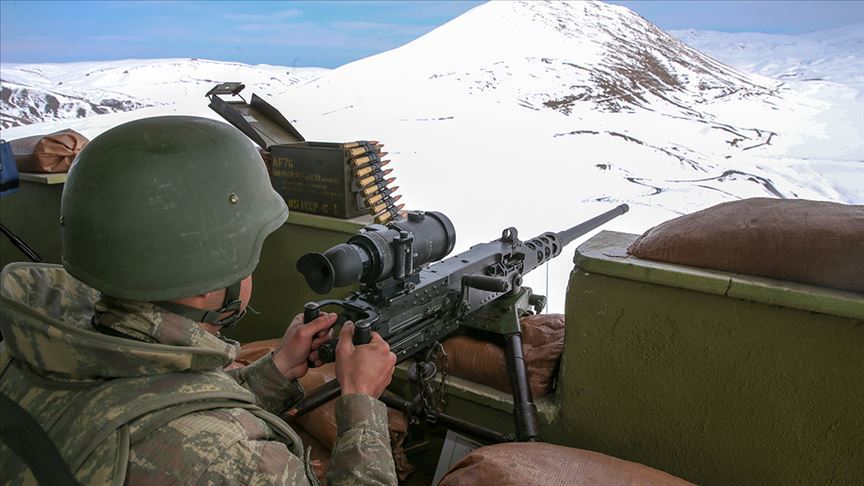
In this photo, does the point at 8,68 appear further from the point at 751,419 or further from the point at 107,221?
the point at 751,419

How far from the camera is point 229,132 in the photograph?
1.30 metres

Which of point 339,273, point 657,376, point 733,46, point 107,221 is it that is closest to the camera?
point 107,221

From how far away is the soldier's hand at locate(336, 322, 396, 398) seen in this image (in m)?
1.38

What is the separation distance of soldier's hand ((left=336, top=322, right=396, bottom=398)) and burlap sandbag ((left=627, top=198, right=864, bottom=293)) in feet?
3.09

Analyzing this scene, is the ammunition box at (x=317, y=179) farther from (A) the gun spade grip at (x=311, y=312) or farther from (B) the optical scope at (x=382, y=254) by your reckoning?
(A) the gun spade grip at (x=311, y=312)

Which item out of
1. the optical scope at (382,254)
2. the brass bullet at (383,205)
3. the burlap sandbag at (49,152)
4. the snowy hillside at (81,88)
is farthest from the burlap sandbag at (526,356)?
the snowy hillside at (81,88)

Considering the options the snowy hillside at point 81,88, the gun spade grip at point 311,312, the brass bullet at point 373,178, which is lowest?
the gun spade grip at point 311,312

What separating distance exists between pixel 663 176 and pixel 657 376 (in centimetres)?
186

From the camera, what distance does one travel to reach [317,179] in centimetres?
296

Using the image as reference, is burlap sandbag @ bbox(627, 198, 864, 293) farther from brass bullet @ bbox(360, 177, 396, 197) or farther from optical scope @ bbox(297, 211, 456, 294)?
brass bullet @ bbox(360, 177, 396, 197)

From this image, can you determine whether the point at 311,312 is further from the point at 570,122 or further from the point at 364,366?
the point at 570,122

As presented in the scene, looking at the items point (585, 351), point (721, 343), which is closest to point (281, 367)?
point (585, 351)

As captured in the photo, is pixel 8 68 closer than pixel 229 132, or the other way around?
pixel 229 132

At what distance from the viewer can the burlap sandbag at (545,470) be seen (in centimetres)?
157
